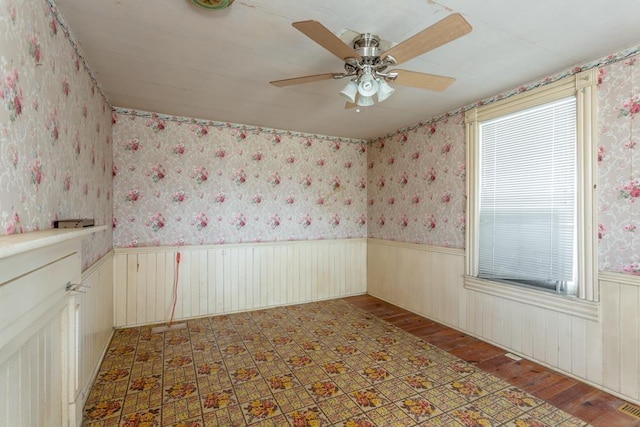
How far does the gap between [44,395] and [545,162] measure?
11.4 feet

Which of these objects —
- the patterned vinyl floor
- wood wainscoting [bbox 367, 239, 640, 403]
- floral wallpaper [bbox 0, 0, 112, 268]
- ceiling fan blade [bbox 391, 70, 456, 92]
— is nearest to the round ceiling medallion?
floral wallpaper [bbox 0, 0, 112, 268]

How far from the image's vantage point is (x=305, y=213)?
171 inches

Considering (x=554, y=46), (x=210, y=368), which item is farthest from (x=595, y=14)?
(x=210, y=368)

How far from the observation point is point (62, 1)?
1613 millimetres

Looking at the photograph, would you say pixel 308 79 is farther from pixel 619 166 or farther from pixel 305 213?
pixel 305 213

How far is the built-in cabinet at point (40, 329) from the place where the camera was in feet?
2.94

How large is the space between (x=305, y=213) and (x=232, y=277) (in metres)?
1.29

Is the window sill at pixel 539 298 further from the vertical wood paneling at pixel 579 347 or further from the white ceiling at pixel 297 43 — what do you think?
the white ceiling at pixel 297 43

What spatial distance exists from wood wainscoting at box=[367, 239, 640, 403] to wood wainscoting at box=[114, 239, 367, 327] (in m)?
0.79

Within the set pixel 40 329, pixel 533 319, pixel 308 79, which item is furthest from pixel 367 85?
pixel 533 319

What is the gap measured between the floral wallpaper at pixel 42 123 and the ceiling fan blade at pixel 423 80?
1770 millimetres

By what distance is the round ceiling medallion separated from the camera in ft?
5.18

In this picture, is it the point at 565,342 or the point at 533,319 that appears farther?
the point at 533,319

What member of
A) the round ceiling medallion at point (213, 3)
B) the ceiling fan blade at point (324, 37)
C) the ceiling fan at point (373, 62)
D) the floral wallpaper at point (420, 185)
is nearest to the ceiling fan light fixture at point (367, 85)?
the ceiling fan at point (373, 62)
